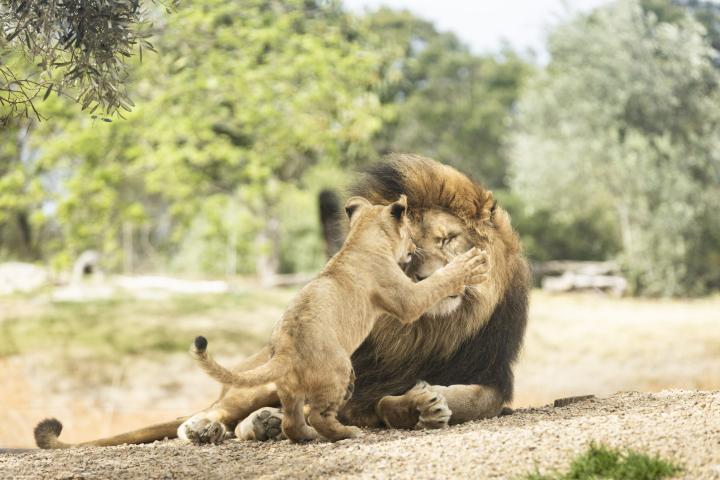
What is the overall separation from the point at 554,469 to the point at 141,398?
1287cm

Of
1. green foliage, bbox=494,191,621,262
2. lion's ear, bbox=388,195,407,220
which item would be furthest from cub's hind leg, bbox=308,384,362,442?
green foliage, bbox=494,191,621,262

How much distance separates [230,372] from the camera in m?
4.20

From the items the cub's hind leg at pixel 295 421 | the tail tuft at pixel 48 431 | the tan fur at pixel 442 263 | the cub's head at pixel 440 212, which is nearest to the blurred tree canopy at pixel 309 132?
the cub's head at pixel 440 212

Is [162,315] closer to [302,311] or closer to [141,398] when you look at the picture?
[141,398]

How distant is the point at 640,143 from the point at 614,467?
2134 centimetres

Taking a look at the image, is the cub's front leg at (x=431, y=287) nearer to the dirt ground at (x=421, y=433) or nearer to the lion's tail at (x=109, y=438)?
the dirt ground at (x=421, y=433)

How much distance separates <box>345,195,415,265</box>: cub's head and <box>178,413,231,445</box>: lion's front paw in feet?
4.27

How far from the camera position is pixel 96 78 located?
4984mm

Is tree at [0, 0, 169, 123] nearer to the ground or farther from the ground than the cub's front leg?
farther from the ground

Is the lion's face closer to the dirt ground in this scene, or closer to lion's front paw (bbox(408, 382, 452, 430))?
lion's front paw (bbox(408, 382, 452, 430))

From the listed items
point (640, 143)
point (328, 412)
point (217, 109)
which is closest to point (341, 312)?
point (328, 412)

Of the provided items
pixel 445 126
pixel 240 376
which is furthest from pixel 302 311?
pixel 445 126

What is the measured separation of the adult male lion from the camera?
4922mm

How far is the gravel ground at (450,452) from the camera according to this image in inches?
146
